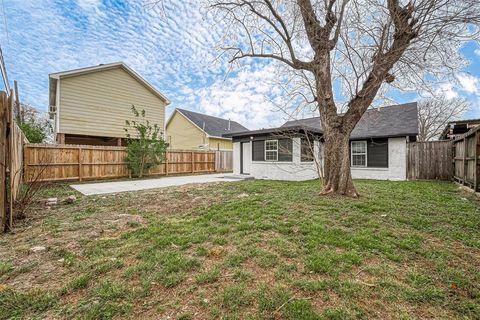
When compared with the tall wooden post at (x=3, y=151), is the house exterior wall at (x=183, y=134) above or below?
above

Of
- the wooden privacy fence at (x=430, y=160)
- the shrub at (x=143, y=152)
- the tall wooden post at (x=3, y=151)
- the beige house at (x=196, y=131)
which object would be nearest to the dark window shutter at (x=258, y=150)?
the shrub at (x=143, y=152)

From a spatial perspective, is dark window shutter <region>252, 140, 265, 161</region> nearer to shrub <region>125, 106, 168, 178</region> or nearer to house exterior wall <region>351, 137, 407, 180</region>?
shrub <region>125, 106, 168, 178</region>

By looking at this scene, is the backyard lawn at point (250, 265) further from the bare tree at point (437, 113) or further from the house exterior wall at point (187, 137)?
the bare tree at point (437, 113)

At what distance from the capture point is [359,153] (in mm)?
13211

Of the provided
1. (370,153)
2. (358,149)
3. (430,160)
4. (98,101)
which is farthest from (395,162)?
(98,101)

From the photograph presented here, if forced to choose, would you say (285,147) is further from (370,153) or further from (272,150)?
(370,153)

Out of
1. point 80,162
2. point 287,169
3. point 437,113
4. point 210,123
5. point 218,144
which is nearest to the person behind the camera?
point 80,162

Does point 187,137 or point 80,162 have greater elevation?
point 187,137

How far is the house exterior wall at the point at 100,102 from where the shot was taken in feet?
41.0

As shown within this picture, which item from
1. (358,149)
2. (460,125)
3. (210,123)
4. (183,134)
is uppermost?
(210,123)

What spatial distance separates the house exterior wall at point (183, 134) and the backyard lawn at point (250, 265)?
17398 millimetres

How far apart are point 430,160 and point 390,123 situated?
2770 millimetres

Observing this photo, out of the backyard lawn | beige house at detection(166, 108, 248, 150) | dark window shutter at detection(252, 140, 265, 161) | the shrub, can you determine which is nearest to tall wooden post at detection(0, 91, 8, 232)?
the backyard lawn

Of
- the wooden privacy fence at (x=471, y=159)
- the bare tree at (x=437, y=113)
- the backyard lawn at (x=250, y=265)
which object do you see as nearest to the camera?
the backyard lawn at (x=250, y=265)
